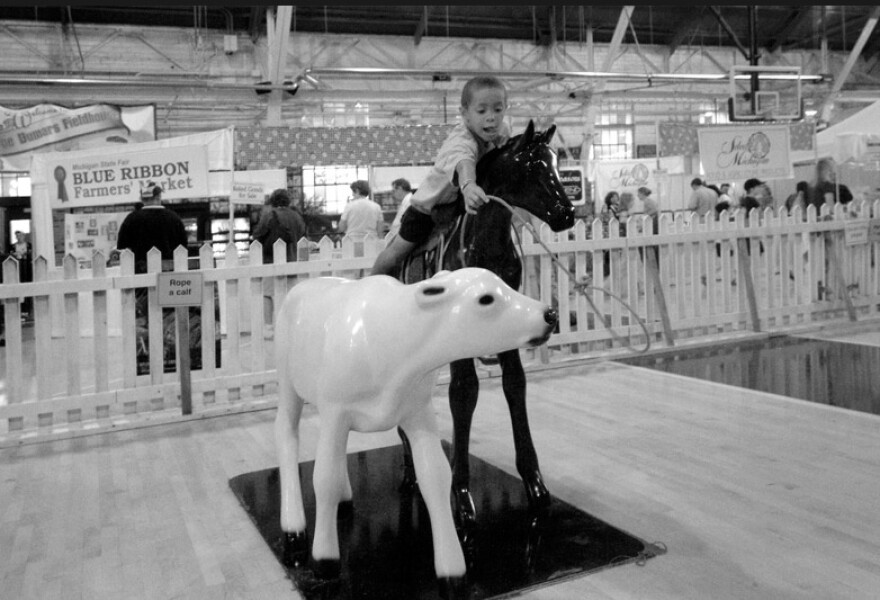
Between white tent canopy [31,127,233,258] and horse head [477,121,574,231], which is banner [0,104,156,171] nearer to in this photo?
white tent canopy [31,127,233,258]

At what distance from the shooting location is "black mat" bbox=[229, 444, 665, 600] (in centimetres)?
247

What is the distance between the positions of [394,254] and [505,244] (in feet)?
1.80

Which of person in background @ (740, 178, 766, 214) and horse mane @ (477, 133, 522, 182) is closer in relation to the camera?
horse mane @ (477, 133, 522, 182)

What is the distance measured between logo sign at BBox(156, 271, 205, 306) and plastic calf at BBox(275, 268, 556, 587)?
273 centimetres

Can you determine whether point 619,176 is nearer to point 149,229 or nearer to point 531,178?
point 149,229

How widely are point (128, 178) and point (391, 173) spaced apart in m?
7.29

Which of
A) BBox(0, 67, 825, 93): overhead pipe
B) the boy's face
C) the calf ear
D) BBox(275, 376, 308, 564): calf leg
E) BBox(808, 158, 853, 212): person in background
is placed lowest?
BBox(275, 376, 308, 564): calf leg

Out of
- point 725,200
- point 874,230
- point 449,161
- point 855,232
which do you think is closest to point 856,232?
point 855,232

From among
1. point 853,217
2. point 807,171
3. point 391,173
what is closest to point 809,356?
point 853,217

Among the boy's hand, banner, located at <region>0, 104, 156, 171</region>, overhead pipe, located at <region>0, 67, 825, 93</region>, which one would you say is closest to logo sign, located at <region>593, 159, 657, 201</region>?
overhead pipe, located at <region>0, 67, 825, 93</region>

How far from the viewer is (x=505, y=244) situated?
307 cm

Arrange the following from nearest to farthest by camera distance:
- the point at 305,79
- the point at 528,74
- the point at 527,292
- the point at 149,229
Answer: the point at 149,229
the point at 527,292
the point at 305,79
the point at 528,74

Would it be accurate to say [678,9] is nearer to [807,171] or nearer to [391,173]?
[807,171]

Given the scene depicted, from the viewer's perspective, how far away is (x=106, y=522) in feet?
10.3
